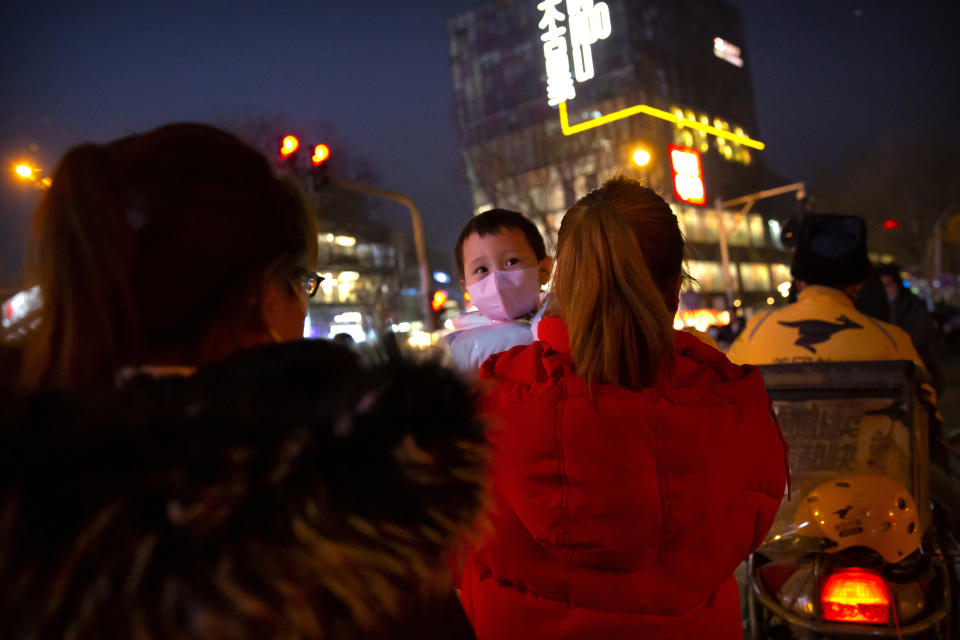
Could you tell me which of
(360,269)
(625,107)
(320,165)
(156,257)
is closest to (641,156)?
(320,165)

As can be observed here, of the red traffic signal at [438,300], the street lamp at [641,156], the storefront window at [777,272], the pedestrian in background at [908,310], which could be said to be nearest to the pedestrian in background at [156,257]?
the pedestrian in background at [908,310]

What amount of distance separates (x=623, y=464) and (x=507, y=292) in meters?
1.34

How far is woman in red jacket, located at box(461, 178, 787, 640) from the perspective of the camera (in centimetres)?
135

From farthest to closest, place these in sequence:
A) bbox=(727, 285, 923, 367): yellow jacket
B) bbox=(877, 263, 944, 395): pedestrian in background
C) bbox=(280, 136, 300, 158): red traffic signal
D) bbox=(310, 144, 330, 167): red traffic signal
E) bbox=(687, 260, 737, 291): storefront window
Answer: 1. bbox=(687, 260, 737, 291): storefront window
2. bbox=(310, 144, 330, 167): red traffic signal
3. bbox=(280, 136, 300, 158): red traffic signal
4. bbox=(877, 263, 944, 395): pedestrian in background
5. bbox=(727, 285, 923, 367): yellow jacket

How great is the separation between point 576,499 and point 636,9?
48.5 metres

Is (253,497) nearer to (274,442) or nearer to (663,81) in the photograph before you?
(274,442)

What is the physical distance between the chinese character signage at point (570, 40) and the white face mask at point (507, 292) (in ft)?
71.8

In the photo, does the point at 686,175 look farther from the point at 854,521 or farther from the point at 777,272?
Answer: the point at 777,272

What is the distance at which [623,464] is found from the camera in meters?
1.35

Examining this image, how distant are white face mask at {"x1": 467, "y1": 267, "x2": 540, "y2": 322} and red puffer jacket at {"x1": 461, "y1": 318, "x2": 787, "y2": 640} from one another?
3.61 ft

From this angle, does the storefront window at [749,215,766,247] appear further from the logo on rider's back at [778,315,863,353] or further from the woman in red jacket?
the woman in red jacket

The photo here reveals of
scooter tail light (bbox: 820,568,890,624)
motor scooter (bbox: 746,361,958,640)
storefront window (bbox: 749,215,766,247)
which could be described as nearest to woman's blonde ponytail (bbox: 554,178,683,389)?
motor scooter (bbox: 746,361,958,640)

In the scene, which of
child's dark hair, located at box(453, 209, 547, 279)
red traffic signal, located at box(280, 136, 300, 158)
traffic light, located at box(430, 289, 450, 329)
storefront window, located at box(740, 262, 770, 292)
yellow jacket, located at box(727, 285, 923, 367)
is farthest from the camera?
storefront window, located at box(740, 262, 770, 292)

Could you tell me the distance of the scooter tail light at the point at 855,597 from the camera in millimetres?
2174
